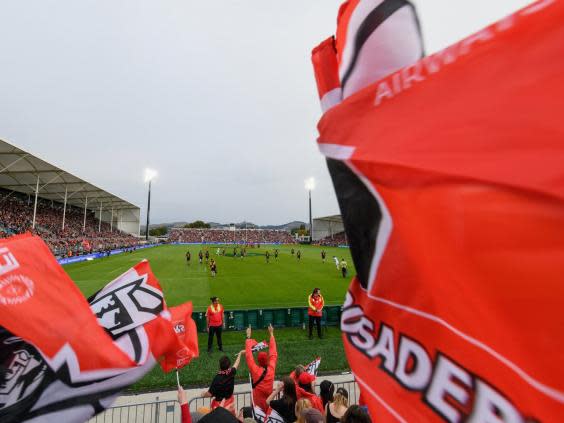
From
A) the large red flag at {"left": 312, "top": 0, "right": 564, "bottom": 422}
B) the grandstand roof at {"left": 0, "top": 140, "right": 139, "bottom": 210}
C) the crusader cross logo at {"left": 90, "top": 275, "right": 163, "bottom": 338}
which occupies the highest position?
the grandstand roof at {"left": 0, "top": 140, "right": 139, "bottom": 210}

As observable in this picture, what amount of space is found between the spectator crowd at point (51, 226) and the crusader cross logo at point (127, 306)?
132ft

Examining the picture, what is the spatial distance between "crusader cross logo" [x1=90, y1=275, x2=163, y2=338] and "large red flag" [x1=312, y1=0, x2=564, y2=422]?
2952 millimetres

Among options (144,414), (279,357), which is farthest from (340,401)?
(279,357)

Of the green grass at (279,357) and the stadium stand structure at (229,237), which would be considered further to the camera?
the stadium stand structure at (229,237)

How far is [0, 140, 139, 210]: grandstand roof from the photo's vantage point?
36.1 m

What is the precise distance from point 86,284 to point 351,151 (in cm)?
2630

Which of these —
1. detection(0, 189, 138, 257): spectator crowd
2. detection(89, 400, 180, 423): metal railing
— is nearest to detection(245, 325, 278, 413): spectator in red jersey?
detection(89, 400, 180, 423): metal railing

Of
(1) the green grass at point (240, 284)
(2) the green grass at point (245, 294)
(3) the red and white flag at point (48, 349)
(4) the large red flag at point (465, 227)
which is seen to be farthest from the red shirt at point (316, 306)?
(4) the large red flag at point (465, 227)

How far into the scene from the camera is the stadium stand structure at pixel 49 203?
132 ft

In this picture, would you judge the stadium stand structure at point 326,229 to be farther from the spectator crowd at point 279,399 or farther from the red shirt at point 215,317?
the spectator crowd at point 279,399

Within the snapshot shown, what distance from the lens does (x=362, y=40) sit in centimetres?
195

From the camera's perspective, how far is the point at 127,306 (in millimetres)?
4004

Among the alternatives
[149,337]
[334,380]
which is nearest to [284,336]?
[334,380]

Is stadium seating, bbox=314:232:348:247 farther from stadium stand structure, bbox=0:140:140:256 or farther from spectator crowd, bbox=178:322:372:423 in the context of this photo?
spectator crowd, bbox=178:322:372:423
